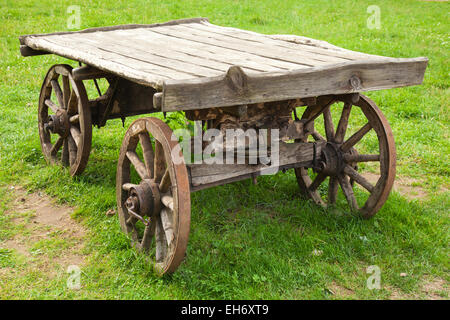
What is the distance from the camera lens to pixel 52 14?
33.8ft

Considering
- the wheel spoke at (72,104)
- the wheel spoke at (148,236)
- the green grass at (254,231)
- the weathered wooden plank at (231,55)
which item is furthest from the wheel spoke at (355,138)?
the wheel spoke at (72,104)

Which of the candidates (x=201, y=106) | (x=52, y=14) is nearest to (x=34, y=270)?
(x=201, y=106)

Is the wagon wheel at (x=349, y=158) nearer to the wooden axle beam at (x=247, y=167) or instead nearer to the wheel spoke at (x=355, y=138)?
the wheel spoke at (x=355, y=138)

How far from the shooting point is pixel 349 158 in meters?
3.94

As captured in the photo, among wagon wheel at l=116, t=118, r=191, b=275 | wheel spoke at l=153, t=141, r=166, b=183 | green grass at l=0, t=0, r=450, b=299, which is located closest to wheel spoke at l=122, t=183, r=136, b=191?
wagon wheel at l=116, t=118, r=191, b=275

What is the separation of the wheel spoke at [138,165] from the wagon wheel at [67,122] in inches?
34.1

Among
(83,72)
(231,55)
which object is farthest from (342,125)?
(83,72)

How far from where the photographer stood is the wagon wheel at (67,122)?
14.2 feet

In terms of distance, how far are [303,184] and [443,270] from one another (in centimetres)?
133

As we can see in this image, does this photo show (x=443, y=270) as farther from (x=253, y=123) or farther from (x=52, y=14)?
(x=52, y=14)

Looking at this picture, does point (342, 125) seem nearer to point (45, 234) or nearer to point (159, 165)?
point (159, 165)

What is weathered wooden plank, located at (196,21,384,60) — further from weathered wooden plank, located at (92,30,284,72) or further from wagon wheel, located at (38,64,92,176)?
wagon wheel, located at (38,64,92,176)

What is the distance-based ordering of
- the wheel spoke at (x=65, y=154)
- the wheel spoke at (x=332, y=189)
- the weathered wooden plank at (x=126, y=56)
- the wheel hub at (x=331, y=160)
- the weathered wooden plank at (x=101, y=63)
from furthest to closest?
the wheel spoke at (x=65, y=154)
the wheel spoke at (x=332, y=189)
the wheel hub at (x=331, y=160)
the weathered wooden plank at (x=126, y=56)
the weathered wooden plank at (x=101, y=63)

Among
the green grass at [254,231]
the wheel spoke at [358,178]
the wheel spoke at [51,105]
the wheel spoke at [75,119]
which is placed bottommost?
the green grass at [254,231]
